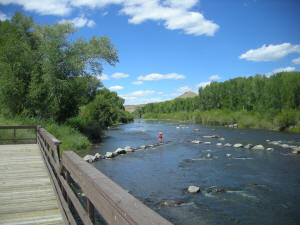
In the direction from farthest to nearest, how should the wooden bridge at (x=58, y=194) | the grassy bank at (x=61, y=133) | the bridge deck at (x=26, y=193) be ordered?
the grassy bank at (x=61, y=133) < the bridge deck at (x=26, y=193) < the wooden bridge at (x=58, y=194)

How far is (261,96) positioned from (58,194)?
59040 mm

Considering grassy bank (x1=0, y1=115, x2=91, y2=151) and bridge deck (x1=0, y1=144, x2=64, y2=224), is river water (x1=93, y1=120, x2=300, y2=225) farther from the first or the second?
bridge deck (x1=0, y1=144, x2=64, y2=224)

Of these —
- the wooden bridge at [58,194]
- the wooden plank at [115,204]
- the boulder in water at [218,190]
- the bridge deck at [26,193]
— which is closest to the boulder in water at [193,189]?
the boulder in water at [218,190]

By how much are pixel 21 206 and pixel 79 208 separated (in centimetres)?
259

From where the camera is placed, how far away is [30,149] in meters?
11.1

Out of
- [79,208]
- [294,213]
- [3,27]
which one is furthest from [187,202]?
[3,27]

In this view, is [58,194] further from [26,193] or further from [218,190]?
[218,190]

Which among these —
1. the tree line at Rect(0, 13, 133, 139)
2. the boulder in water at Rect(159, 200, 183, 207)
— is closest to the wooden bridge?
the boulder in water at Rect(159, 200, 183, 207)

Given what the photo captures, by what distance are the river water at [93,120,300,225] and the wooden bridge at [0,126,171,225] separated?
339cm

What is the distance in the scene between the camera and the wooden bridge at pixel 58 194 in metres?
1.57

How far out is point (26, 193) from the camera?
18.0 ft

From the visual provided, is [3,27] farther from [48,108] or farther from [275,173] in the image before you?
[275,173]

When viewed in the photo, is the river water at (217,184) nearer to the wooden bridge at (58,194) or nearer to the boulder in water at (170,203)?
the boulder in water at (170,203)

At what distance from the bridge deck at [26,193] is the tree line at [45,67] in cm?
1466
